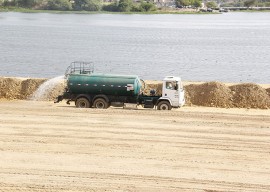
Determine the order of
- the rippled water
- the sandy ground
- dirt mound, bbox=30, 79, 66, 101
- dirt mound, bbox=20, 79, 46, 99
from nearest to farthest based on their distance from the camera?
the sandy ground → dirt mound, bbox=30, 79, 66, 101 → dirt mound, bbox=20, 79, 46, 99 → the rippled water

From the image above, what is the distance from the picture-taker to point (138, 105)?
137 feet

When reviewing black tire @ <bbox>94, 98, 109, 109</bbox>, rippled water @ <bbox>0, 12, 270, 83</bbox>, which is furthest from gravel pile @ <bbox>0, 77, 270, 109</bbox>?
rippled water @ <bbox>0, 12, 270, 83</bbox>

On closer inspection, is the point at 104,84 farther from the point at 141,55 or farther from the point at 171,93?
the point at 141,55

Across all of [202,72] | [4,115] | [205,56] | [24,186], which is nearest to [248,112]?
[4,115]

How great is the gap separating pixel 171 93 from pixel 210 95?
7.69 metres

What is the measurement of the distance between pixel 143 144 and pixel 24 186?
8.65 meters

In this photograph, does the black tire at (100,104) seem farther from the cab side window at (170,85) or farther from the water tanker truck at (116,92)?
the cab side window at (170,85)

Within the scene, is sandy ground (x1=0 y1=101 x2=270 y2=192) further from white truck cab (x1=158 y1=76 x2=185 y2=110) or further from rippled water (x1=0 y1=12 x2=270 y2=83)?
rippled water (x1=0 y1=12 x2=270 y2=83)

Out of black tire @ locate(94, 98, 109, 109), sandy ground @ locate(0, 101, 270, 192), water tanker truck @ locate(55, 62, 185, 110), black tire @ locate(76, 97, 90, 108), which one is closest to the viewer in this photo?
sandy ground @ locate(0, 101, 270, 192)

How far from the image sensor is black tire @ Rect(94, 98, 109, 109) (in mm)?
41438

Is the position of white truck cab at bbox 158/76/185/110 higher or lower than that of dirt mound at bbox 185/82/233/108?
higher

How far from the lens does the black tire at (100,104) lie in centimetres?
4144

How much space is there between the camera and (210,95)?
157 ft

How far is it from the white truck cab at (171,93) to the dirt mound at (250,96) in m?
7.70
